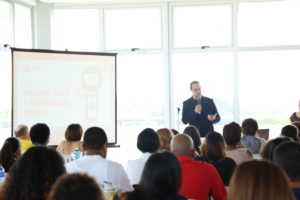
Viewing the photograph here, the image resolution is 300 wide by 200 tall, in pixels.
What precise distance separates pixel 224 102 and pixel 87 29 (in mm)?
3103

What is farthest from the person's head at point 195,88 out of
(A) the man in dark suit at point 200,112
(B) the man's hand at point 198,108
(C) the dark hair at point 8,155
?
(C) the dark hair at point 8,155

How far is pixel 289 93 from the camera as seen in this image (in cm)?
754

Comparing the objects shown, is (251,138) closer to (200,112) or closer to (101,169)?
(200,112)

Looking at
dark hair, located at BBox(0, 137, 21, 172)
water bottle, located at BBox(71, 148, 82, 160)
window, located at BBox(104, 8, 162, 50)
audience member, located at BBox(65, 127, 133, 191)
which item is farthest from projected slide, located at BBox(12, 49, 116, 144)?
audience member, located at BBox(65, 127, 133, 191)

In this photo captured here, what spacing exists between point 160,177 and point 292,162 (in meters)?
0.83

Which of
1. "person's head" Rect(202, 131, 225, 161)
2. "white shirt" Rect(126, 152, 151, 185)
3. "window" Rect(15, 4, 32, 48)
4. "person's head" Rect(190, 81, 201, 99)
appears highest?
"window" Rect(15, 4, 32, 48)

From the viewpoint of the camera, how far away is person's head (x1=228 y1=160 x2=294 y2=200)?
1.51 meters

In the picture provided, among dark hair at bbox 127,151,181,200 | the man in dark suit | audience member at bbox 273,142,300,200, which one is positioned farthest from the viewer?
the man in dark suit

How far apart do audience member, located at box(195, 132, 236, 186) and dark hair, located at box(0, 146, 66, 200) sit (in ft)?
5.77

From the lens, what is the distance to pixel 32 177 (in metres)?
1.75

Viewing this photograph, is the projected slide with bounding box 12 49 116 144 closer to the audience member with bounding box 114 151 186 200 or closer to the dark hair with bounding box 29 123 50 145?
the dark hair with bounding box 29 123 50 145

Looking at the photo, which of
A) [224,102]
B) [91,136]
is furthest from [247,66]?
[91,136]

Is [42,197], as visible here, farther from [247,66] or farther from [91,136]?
[247,66]

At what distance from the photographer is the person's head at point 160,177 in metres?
1.68
